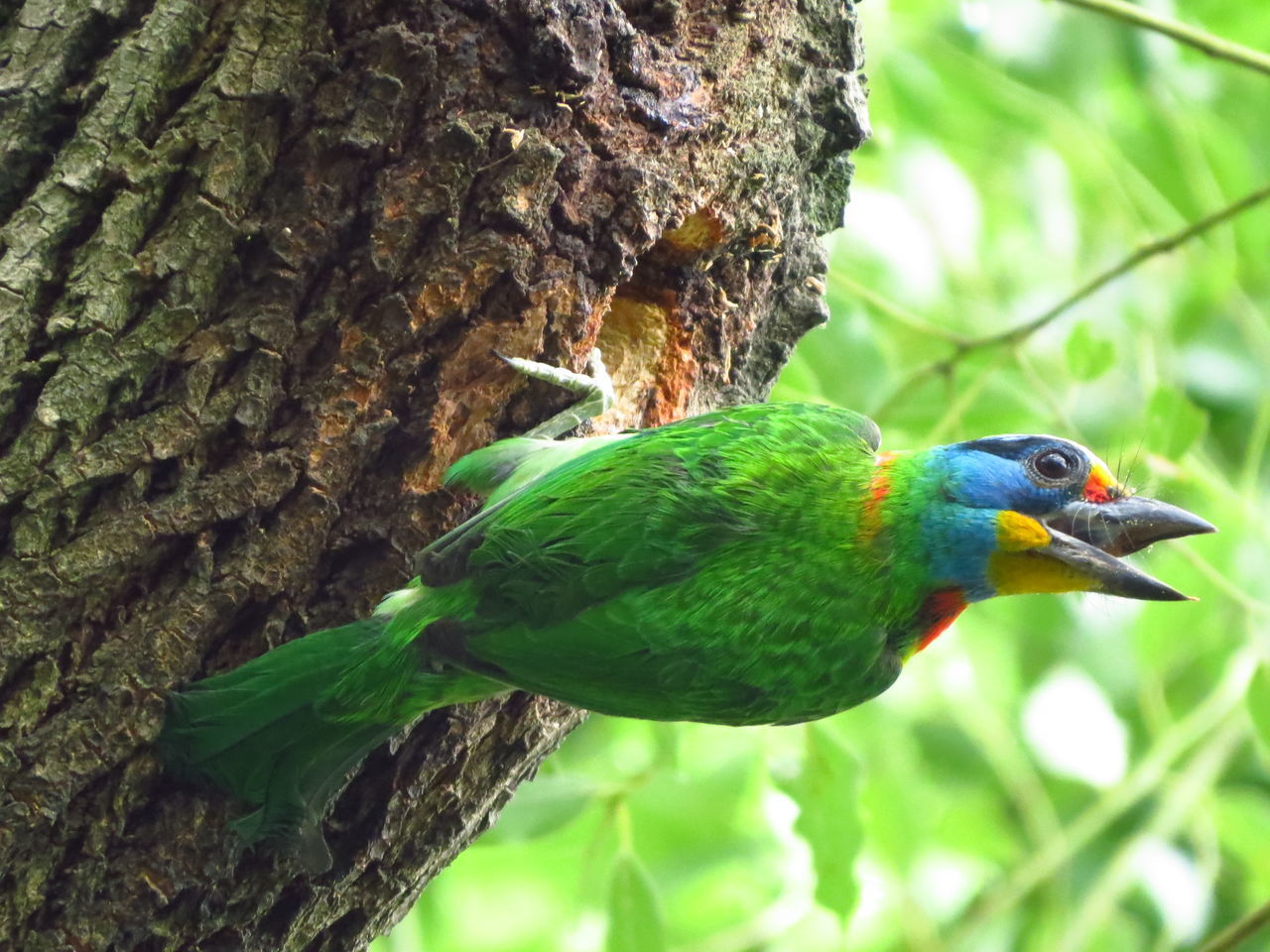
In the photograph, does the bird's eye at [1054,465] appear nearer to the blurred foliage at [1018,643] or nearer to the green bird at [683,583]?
the green bird at [683,583]

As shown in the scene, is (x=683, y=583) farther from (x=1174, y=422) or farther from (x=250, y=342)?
(x=1174, y=422)

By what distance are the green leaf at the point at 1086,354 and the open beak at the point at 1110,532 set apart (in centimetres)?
57

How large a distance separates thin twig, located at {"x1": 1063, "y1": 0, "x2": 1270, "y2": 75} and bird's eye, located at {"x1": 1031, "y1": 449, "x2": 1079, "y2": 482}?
1.30 metres

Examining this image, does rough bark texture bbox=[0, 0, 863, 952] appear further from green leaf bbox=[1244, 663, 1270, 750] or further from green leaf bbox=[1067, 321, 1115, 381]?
green leaf bbox=[1244, 663, 1270, 750]

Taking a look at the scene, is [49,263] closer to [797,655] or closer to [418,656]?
[418,656]

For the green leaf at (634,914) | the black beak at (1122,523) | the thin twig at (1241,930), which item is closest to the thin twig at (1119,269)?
the black beak at (1122,523)

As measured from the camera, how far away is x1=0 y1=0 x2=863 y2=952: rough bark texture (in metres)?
2.08

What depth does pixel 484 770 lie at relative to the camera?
7.97ft

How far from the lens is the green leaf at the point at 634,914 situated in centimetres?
289

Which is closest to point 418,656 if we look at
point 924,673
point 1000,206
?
point 924,673

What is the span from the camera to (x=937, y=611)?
2.53m

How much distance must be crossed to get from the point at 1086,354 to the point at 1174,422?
258 mm

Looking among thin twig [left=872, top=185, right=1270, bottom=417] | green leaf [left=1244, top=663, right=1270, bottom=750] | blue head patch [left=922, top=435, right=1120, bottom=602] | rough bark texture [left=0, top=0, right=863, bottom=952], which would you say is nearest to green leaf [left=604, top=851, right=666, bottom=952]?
rough bark texture [left=0, top=0, right=863, bottom=952]

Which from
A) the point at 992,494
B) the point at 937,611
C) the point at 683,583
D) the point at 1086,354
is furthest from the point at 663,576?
the point at 1086,354
